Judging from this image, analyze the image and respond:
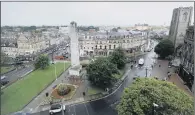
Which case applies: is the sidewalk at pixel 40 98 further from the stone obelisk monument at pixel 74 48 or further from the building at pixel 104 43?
the building at pixel 104 43

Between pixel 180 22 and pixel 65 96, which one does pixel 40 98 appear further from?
pixel 180 22

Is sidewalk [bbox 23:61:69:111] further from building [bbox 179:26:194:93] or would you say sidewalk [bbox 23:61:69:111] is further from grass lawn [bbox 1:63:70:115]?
building [bbox 179:26:194:93]

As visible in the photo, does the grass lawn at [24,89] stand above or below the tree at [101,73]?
below

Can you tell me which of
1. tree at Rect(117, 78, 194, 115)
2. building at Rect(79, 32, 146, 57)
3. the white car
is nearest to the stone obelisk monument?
the white car

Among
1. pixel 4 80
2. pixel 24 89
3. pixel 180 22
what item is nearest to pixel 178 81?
pixel 180 22

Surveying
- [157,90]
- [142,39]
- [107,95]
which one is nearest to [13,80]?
[107,95]

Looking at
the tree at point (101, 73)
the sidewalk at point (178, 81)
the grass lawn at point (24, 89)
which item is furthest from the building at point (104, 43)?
the tree at point (101, 73)

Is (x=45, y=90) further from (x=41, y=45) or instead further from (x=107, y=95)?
(x=41, y=45)
